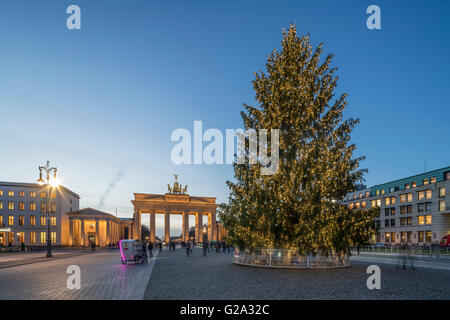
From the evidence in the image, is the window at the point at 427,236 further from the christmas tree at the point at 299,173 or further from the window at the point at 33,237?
the window at the point at 33,237

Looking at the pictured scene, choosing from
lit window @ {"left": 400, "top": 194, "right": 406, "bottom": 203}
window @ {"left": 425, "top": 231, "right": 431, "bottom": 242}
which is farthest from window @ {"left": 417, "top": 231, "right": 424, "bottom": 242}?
lit window @ {"left": 400, "top": 194, "right": 406, "bottom": 203}

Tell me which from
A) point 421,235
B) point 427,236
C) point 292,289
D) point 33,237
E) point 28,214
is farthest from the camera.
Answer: point 28,214

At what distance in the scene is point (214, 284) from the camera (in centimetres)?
1495

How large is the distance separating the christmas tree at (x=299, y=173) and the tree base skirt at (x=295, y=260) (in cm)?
83

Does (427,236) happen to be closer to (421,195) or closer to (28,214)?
(421,195)

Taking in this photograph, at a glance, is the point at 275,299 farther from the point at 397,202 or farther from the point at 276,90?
the point at 397,202

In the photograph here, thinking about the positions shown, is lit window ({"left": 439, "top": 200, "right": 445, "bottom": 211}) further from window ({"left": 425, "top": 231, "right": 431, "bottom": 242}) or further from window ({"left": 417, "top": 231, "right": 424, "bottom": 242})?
window ({"left": 417, "top": 231, "right": 424, "bottom": 242})

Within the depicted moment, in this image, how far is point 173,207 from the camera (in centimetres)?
10988

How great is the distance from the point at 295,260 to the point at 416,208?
67891mm

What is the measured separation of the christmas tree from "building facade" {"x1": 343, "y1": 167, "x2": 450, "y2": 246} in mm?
43136

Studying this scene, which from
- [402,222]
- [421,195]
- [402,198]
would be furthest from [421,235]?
[402,198]

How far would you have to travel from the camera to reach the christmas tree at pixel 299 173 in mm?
21391
